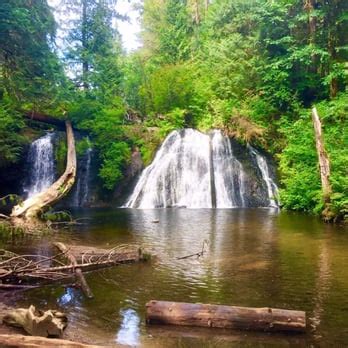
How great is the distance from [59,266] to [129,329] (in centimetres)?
286

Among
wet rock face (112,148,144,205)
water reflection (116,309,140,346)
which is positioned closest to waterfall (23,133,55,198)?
wet rock face (112,148,144,205)

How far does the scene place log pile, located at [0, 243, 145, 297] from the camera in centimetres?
656

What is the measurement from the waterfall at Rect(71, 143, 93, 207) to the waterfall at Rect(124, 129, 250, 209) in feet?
9.09

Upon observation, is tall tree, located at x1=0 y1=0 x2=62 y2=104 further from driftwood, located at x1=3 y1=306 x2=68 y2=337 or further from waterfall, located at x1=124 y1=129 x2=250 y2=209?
driftwood, located at x1=3 y1=306 x2=68 y2=337

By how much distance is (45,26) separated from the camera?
15758 mm

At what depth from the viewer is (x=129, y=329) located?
5031 millimetres

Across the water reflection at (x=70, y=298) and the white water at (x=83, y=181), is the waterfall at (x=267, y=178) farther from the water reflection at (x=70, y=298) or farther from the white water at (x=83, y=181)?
the water reflection at (x=70, y=298)

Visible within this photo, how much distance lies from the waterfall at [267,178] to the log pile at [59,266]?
1378 centimetres

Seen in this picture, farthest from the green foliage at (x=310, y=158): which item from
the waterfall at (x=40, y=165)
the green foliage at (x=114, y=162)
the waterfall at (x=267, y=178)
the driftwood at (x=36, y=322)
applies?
the driftwood at (x=36, y=322)

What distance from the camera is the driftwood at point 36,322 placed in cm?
440

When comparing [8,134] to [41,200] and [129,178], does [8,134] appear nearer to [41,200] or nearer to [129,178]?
[41,200]

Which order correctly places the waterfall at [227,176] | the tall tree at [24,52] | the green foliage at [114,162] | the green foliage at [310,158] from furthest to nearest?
the green foliage at [114,162] → the waterfall at [227,176] → the green foliage at [310,158] → the tall tree at [24,52]

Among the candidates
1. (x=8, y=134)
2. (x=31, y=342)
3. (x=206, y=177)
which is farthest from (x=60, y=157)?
(x=31, y=342)

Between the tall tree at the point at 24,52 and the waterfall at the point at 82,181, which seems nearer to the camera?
the tall tree at the point at 24,52
